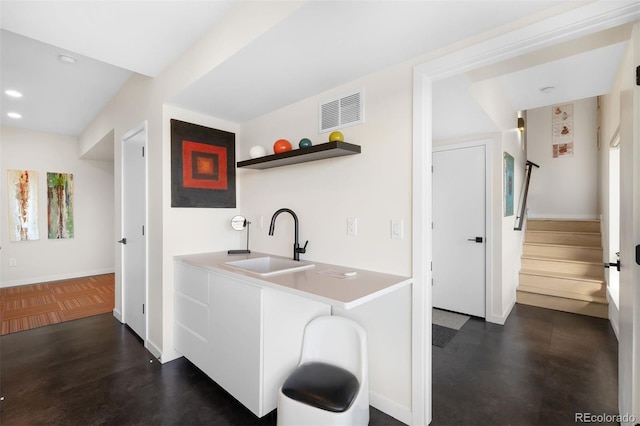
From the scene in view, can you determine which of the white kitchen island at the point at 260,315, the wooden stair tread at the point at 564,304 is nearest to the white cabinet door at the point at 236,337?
the white kitchen island at the point at 260,315

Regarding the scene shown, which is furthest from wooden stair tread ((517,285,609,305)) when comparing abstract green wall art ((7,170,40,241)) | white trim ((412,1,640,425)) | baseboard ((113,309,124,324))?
abstract green wall art ((7,170,40,241))

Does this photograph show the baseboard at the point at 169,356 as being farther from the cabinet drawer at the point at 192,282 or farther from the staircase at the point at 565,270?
the staircase at the point at 565,270

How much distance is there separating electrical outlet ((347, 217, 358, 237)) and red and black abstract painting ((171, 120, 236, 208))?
1385mm

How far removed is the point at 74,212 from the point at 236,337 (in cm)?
539

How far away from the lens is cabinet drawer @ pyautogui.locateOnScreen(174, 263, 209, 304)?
213 centimetres

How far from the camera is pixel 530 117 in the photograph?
5992 millimetres

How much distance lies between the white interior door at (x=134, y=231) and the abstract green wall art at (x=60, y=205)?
298 cm

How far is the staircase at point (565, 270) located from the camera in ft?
11.7

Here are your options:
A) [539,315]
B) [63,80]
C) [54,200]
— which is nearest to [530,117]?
[539,315]

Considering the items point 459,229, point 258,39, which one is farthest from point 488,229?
point 258,39

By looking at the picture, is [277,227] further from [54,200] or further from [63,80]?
[54,200]

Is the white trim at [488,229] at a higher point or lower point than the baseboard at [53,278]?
higher

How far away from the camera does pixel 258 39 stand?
155 cm

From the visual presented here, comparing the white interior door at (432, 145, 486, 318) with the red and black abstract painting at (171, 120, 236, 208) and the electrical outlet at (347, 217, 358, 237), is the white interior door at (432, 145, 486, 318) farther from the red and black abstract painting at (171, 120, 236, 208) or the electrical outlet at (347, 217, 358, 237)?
the red and black abstract painting at (171, 120, 236, 208)
